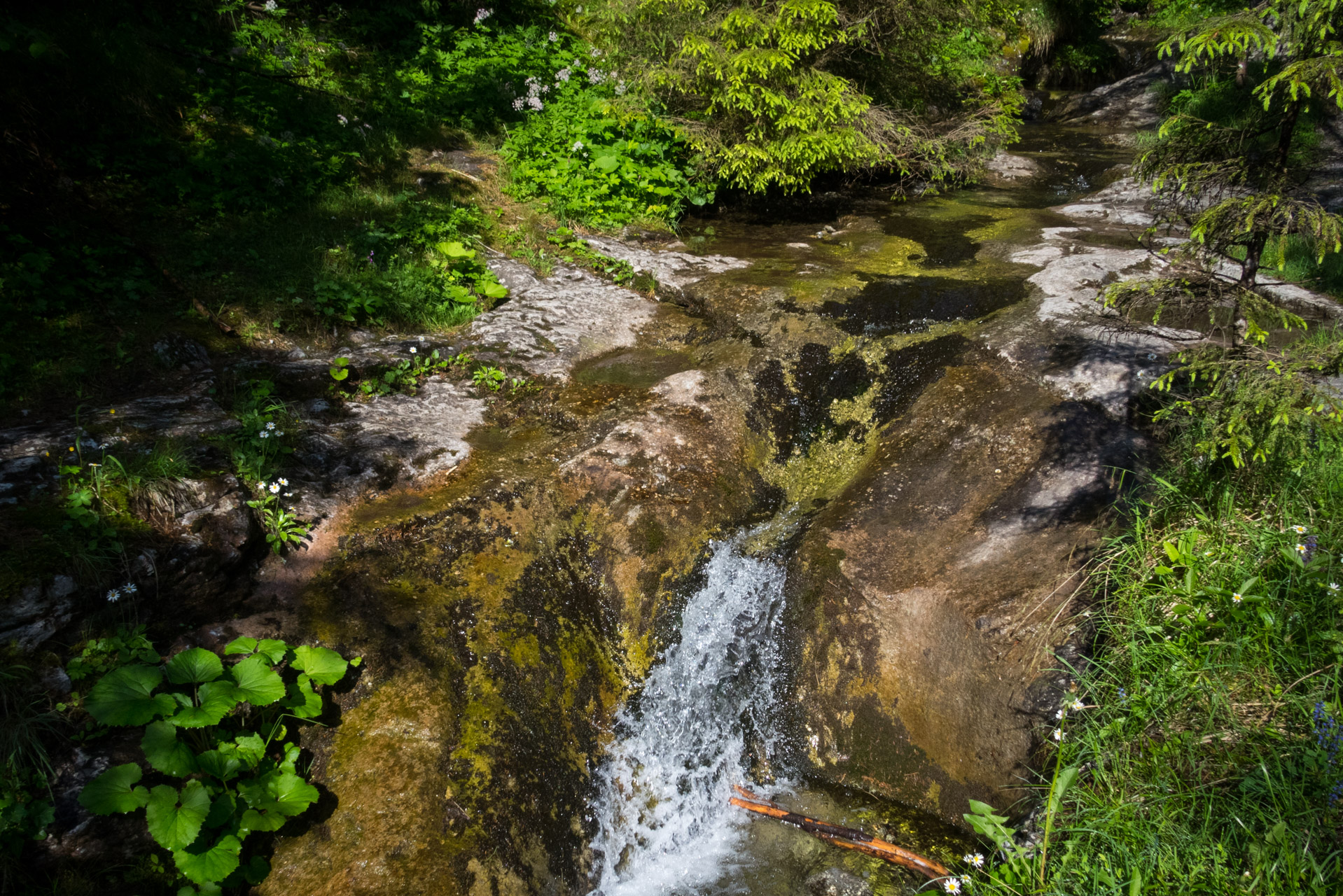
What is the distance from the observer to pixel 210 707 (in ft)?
9.19

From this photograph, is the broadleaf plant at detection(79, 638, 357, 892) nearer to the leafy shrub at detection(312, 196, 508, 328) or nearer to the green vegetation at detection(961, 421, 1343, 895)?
the green vegetation at detection(961, 421, 1343, 895)

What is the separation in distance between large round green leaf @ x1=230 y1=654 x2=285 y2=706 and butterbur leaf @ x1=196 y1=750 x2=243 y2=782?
229mm

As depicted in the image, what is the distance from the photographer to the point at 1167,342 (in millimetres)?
5070

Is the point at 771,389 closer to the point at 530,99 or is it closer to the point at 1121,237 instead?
the point at 1121,237

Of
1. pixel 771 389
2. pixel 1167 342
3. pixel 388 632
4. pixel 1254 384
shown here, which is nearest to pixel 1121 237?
pixel 1167 342

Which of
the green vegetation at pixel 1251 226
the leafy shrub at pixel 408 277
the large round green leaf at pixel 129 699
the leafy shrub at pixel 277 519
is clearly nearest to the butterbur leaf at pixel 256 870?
the large round green leaf at pixel 129 699

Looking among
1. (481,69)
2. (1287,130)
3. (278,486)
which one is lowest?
(278,486)

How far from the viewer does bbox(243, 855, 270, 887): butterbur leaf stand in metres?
2.78

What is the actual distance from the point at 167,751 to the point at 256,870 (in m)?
0.65

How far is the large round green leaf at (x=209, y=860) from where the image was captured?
2570 mm

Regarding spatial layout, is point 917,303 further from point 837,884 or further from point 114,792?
point 114,792

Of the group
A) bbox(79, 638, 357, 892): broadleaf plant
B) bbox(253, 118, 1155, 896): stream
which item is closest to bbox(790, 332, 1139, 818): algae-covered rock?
bbox(253, 118, 1155, 896): stream

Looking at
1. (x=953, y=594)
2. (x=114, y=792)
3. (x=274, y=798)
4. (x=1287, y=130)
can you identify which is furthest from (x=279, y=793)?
(x=1287, y=130)

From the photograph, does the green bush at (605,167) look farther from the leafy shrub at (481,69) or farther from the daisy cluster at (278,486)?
the daisy cluster at (278,486)
